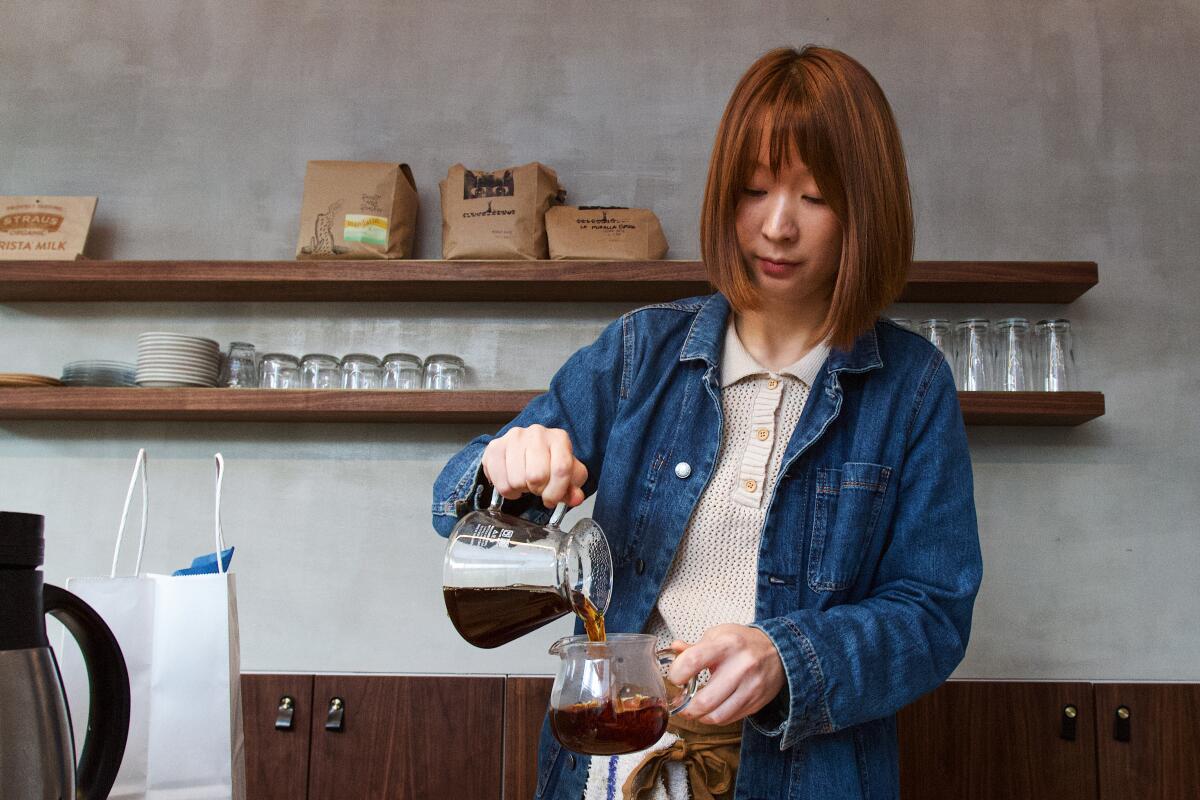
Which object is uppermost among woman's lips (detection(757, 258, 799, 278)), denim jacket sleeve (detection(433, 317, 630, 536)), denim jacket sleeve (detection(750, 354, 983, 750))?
woman's lips (detection(757, 258, 799, 278))

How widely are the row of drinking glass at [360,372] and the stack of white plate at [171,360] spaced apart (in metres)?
0.09

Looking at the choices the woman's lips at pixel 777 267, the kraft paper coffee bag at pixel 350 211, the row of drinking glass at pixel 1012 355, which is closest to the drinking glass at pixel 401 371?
the kraft paper coffee bag at pixel 350 211

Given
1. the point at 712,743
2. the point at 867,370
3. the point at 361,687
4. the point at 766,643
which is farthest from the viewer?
the point at 361,687

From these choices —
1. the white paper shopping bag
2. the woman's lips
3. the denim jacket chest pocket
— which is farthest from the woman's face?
the white paper shopping bag

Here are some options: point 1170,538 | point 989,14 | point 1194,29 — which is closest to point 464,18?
point 989,14

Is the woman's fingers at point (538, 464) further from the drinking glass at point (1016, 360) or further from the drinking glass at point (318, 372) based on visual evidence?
the drinking glass at point (1016, 360)

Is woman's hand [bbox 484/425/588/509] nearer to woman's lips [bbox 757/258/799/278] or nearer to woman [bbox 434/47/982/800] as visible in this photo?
woman [bbox 434/47/982/800]

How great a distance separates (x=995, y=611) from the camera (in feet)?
8.27

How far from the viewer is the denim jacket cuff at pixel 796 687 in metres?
1.00

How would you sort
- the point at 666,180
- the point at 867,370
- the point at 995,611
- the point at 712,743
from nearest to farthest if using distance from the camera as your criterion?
1. the point at 712,743
2. the point at 867,370
3. the point at 995,611
4. the point at 666,180

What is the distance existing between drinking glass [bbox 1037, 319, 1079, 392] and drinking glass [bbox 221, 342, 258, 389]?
6.21 ft

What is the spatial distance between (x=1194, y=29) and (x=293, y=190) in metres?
2.41

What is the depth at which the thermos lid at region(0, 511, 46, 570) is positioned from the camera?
70 cm

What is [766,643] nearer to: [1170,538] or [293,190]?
[1170,538]
